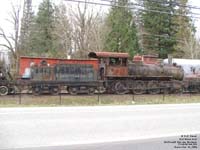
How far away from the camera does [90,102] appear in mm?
27438

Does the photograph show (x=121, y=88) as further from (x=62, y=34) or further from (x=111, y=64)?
(x=62, y=34)

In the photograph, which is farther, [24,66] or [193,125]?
[24,66]

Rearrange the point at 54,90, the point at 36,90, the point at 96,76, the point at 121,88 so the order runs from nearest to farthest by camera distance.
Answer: the point at 36,90, the point at 54,90, the point at 96,76, the point at 121,88

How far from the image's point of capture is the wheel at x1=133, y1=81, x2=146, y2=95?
118 feet

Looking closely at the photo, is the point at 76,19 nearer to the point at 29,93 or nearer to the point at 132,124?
the point at 29,93

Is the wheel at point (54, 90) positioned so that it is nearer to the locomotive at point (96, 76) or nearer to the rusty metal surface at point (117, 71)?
the locomotive at point (96, 76)

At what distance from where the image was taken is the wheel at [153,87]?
36.8 m

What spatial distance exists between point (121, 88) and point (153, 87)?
3166mm

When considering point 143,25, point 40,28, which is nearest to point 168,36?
point 143,25

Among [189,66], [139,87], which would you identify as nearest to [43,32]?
[189,66]

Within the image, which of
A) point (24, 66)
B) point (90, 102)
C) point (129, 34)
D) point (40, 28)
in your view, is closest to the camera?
point (90, 102)

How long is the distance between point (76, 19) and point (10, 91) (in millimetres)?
30699

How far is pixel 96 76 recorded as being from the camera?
34688 millimetres

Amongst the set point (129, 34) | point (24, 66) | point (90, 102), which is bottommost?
point (90, 102)
